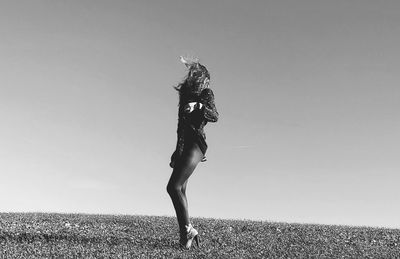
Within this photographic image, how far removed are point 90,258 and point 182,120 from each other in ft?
10.9

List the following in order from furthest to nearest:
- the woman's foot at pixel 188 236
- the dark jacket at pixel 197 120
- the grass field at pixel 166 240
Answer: the grass field at pixel 166 240 → the woman's foot at pixel 188 236 → the dark jacket at pixel 197 120

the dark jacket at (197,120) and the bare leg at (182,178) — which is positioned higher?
the dark jacket at (197,120)

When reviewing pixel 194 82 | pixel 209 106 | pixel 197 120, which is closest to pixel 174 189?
pixel 197 120

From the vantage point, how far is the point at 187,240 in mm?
11617

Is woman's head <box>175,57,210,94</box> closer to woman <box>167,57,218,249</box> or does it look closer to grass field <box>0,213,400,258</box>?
woman <box>167,57,218,249</box>

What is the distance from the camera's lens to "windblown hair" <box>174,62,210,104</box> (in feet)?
37.6

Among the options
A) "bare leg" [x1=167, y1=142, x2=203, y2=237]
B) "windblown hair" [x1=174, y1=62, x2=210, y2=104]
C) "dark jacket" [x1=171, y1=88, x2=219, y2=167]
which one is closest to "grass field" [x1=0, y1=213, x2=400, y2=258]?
"bare leg" [x1=167, y1=142, x2=203, y2=237]

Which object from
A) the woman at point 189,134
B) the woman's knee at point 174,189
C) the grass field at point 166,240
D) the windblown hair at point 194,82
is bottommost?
the grass field at point 166,240

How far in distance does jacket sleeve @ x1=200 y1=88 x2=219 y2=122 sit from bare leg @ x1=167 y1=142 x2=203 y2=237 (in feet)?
2.10

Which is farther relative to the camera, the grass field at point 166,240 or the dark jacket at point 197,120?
the grass field at point 166,240

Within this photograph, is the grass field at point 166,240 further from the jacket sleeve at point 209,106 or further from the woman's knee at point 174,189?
the jacket sleeve at point 209,106

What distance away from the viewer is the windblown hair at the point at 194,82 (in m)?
11.5

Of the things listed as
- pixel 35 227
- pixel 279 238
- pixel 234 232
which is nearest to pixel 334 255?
pixel 279 238

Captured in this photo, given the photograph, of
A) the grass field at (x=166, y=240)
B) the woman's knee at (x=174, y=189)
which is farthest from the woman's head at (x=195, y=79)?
the grass field at (x=166, y=240)
